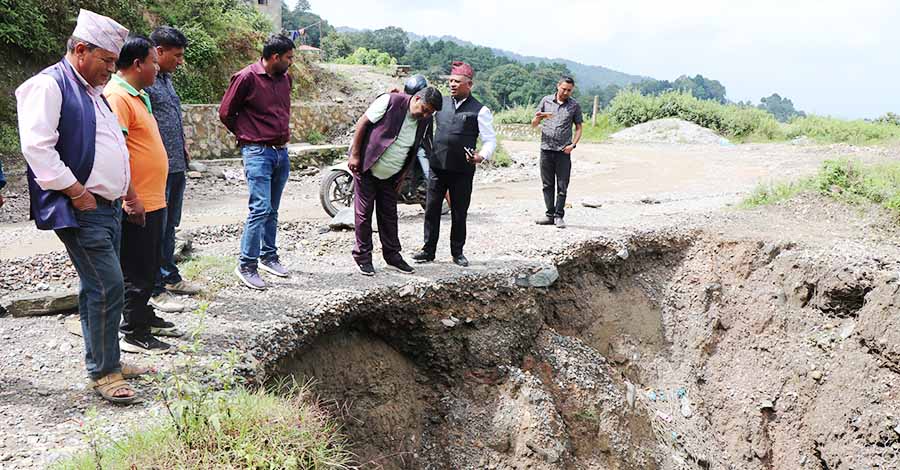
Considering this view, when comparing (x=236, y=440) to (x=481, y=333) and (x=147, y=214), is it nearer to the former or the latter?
(x=147, y=214)

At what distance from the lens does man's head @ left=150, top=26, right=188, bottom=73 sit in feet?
13.8

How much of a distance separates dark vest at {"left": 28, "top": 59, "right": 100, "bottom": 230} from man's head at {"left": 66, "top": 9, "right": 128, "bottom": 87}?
0.06 meters

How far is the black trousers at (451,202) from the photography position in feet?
17.8

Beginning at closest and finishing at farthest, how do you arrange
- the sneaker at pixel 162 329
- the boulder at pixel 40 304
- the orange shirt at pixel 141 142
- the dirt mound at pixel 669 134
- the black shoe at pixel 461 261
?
the orange shirt at pixel 141 142, the sneaker at pixel 162 329, the boulder at pixel 40 304, the black shoe at pixel 461 261, the dirt mound at pixel 669 134

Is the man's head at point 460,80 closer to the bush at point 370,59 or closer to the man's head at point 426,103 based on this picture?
the man's head at point 426,103

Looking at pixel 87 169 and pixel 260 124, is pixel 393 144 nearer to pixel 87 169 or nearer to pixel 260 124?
pixel 260 124

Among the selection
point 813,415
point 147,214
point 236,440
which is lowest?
point 813,415

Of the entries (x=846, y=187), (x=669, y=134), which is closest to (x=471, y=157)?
(x=846, y=187)

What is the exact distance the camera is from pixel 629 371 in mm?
6316

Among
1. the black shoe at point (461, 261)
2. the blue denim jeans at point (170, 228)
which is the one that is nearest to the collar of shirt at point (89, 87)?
the blue denim jeans at point (170, 228)

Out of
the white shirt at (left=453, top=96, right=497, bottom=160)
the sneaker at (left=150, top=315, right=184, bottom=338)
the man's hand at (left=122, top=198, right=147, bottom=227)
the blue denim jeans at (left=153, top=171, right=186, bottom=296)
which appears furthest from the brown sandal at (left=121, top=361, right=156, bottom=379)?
the white shirt at (left=453, top=96, right=497, bottom=160)

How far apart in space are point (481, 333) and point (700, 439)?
2482mm

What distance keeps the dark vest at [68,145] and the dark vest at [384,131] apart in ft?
7.24

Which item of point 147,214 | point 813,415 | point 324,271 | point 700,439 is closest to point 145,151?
point 147,214
